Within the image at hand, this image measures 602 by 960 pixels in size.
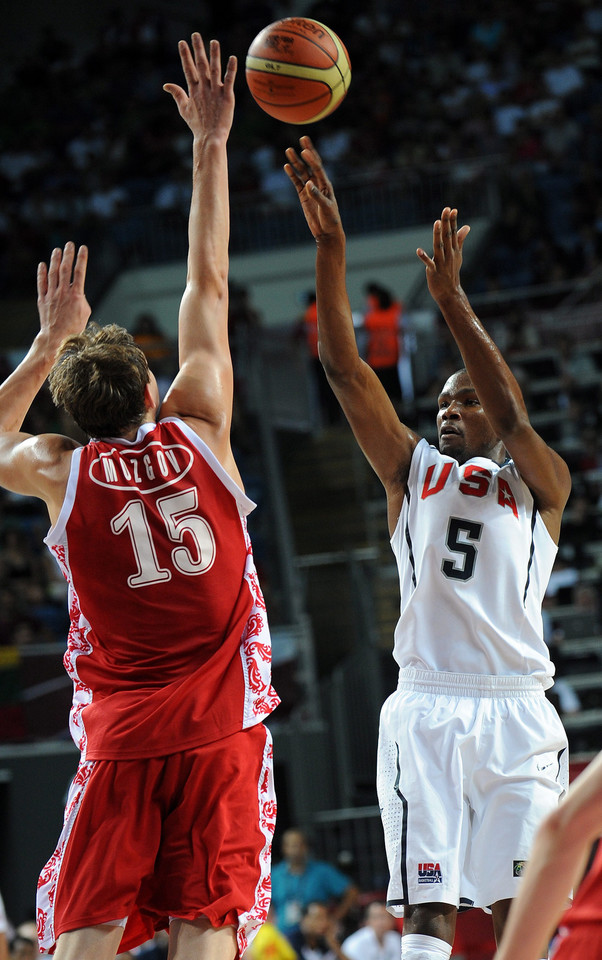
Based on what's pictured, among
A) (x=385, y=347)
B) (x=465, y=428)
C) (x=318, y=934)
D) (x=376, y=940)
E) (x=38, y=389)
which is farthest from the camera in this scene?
(x=385, y=347)

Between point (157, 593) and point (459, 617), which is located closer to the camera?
point (157, 593)

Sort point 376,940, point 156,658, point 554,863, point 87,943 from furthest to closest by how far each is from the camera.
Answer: point 376,940, point 156,658, point 87,943, point 554,863

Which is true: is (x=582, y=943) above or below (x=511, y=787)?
above

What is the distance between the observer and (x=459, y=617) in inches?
166

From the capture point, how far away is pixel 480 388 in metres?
4.27

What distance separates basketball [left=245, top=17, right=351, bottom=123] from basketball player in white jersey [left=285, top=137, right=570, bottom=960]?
20.9 inches

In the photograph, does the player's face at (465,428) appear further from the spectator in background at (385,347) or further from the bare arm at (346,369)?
the spectator in background at (385,347)

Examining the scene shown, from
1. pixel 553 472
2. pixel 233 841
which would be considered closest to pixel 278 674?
pixel 553 472

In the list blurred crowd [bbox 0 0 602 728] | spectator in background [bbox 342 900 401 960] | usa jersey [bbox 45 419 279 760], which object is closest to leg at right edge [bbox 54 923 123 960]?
usa jersey [bbox 45 419 279 760]

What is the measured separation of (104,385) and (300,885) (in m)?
8.06

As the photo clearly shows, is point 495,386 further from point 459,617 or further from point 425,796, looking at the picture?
point 425,796

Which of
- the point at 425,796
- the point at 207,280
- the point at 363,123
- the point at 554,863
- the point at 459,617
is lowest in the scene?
the point at 425,796

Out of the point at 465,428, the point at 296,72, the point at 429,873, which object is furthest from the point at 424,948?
the point at 296,72

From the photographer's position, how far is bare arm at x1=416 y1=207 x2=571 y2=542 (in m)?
4.26
